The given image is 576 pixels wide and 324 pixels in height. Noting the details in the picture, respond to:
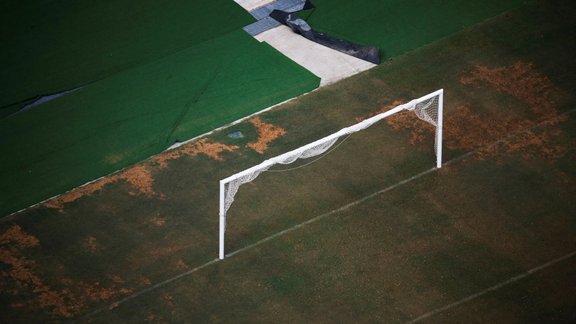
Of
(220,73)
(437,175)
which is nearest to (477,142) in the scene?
(437,175)

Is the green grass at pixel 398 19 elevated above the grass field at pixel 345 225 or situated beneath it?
elevated above

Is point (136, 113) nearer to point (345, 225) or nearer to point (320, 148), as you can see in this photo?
point (320, 148)

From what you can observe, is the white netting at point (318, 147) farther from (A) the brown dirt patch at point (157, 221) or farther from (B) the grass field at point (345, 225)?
(A) the brown dirt patch at point (157, 221)

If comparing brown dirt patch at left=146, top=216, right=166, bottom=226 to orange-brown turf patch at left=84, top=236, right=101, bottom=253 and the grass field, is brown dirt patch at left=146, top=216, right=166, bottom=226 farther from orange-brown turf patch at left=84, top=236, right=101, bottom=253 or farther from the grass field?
orange-brown turf patch at left=84, top=236, right=101, bottom=253

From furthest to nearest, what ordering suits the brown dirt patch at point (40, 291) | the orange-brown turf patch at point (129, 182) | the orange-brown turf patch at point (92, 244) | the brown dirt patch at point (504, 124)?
the brown dirt patch at point (504, 124) < the orange-brown turf patch at point (129, 182) < the orange-brown turf patch at point (92, 244) < the brown dirt patch at point (40, 291)

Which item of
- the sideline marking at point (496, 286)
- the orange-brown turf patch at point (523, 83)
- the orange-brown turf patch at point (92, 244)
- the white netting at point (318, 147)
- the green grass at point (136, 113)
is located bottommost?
the sideline marking at point (496, 286)

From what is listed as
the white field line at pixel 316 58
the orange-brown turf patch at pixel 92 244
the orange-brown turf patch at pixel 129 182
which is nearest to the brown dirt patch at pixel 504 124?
the white field line at pixel 316 58

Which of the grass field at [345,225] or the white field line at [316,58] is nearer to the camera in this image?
the grass field at [345,225]

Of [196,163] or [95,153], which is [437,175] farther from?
[95,153]
